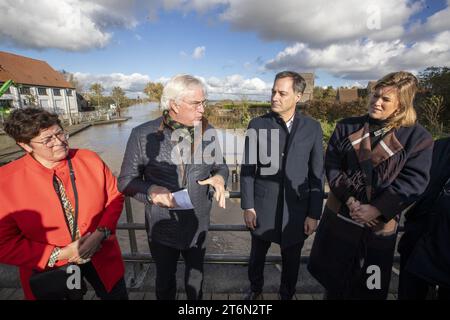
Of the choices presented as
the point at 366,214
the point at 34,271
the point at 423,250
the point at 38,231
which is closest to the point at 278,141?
the point at 366,214

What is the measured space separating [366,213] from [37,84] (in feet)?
165

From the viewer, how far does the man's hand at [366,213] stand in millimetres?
1723

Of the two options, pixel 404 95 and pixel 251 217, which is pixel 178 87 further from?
pixel 404 95

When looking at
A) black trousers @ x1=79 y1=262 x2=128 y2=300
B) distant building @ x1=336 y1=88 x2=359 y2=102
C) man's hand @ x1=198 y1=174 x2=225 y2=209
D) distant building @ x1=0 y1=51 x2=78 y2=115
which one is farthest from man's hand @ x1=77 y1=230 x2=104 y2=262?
distant building @ x1=336 y1=88 x2=359 y2=102

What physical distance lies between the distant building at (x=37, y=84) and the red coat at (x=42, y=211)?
127ft

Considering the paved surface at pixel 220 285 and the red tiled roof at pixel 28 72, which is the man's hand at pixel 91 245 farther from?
the red tiled roof at pixel 28 72

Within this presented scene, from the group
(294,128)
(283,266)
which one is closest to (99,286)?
(283,266)

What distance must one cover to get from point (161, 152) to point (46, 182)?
76 cm

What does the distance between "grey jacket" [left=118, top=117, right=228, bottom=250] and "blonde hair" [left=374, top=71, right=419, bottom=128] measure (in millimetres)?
1332

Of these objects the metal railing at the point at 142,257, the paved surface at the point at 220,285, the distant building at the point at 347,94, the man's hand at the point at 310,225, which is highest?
the distant building at the point at 347,94

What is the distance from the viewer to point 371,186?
5.78 ft

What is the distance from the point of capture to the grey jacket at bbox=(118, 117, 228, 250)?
1.76m

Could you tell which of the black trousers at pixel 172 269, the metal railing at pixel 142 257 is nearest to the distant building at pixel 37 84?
Result: the metal railing at pixel 142 257
